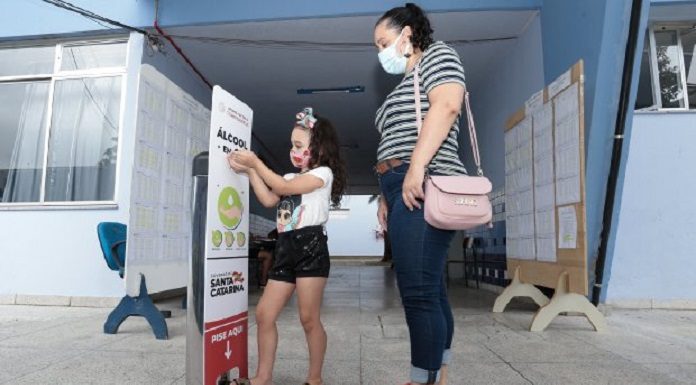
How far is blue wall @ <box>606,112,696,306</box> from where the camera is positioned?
4.73 metres

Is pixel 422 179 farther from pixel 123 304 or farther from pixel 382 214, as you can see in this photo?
pixel 123 304

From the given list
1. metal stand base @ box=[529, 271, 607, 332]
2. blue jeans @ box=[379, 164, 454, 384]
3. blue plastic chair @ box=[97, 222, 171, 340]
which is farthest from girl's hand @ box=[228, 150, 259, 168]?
metal stand base @ box=[529, 271, 607, 332]

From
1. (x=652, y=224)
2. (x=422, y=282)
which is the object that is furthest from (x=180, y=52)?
(x=652, y=224)

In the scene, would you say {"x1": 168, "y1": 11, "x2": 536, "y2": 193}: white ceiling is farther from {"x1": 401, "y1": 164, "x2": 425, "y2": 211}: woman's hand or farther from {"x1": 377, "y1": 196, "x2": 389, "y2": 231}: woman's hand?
{"x1": 401, "y1": 164, "x2": 425, "y2": 211}: woman's hand

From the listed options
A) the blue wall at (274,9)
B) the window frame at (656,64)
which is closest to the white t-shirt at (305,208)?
the blue wall at (274,9)

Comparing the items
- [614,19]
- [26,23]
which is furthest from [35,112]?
[614,19]

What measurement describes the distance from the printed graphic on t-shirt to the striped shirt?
0.50 m

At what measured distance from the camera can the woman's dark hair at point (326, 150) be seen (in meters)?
2.11

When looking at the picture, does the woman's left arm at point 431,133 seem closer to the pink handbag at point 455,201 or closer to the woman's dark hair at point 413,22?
the pink handbag at point 455,201

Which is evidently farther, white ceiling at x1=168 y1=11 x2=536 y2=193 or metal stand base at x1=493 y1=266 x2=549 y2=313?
white ceiling at x1=168 y1=11 x2=536 y2=193

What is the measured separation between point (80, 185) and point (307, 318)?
4050mm

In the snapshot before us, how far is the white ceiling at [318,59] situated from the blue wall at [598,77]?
53.0 inches

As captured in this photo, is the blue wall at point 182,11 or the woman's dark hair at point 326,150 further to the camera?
the blue wall at point 182,11

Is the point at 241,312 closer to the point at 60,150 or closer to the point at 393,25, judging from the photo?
the point at 393,25
